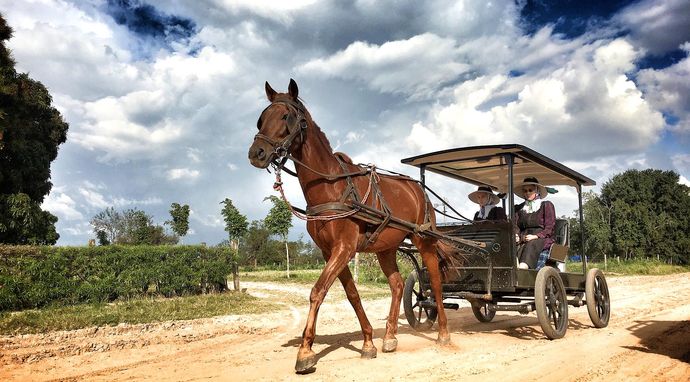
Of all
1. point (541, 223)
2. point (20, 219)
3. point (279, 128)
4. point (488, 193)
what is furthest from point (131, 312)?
point (20, 219)

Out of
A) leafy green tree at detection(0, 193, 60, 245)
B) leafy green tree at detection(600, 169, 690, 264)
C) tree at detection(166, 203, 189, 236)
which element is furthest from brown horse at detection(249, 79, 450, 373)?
leafy green tree at detection(600, 169, 690, 264)

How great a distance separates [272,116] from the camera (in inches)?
204

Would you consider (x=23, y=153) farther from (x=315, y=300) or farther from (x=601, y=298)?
(x=601, y=298)

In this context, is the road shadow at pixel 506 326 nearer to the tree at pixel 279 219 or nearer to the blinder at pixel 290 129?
the blinder at pixel 290 129

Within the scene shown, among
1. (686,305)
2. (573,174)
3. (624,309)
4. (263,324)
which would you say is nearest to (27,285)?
(263,324)

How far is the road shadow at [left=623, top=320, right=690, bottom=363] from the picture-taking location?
6.13 metres

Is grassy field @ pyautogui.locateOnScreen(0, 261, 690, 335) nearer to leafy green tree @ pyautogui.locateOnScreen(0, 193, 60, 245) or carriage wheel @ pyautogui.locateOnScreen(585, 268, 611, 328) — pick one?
carriage wheel @ pyautogui.locateOnScreen(585, 268, 611, 328)

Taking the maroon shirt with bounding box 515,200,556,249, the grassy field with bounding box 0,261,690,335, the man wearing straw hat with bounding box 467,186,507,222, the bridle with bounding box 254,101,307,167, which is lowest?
the grassy field with bounding box 0,261,690,335

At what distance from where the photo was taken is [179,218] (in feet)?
129

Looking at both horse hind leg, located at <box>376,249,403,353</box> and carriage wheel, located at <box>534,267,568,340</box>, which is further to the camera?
carriage wheel, located at <box>534,267,568,340</box>

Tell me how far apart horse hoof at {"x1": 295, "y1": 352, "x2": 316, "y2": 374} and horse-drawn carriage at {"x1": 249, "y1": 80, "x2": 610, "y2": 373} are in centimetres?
1

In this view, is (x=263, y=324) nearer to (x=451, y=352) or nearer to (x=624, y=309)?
(x=451, y=352)

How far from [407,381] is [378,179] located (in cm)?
255

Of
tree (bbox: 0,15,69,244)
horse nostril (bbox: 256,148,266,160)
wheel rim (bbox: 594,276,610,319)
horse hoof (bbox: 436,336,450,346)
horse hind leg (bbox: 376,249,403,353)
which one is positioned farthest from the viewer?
tree (bbox: 0,15,69,244)
